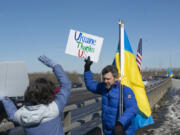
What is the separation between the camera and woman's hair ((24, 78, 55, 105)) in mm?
2312

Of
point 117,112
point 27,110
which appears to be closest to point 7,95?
point 27,110

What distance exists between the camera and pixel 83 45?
13.8 ft

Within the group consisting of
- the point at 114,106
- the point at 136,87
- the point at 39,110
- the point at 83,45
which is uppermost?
the point at 83,45

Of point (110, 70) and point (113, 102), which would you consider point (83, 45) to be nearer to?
point (110, 70)

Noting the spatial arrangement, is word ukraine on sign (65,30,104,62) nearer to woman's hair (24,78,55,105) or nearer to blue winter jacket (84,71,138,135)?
blue winter jacket (84,71,138,135)

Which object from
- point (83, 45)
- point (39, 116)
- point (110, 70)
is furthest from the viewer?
point (83, 45)

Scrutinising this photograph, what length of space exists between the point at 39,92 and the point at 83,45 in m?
2.02

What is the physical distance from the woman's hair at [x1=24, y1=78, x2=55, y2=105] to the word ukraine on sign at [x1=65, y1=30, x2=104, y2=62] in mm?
1781

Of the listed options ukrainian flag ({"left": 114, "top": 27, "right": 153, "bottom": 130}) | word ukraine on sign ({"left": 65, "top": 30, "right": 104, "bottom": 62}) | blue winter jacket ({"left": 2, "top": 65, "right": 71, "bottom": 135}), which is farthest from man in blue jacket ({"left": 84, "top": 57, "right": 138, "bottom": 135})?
blue winter jacket ({"left": 2, "top": 65, "right": 71, "bottom": 135})

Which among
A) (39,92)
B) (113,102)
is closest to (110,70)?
(113,102)

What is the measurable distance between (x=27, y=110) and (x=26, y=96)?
0.14 meters

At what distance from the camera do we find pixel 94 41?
14.0ft

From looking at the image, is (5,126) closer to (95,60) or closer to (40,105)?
(40,105)

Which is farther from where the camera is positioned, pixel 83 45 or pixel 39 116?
pixel 83 45
